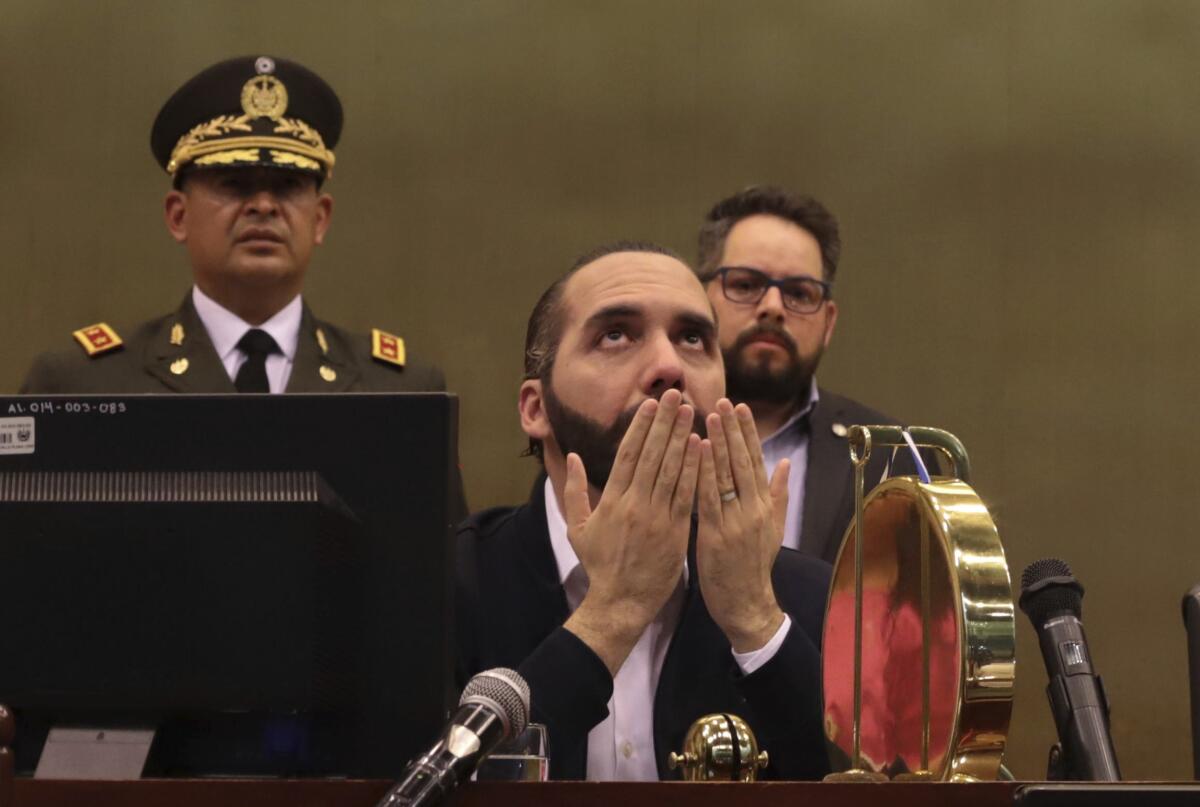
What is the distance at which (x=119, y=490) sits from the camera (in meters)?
1.25

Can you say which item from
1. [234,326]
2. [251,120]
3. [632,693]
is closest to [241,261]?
[234,326]

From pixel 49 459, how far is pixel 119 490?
57 mm

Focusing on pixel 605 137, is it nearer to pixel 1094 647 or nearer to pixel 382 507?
pixel 1094 647

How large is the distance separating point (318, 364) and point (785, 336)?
2.65ft

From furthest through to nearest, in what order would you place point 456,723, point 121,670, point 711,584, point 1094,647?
point 1094,647, point 711,584, point 121,670, point 456,723

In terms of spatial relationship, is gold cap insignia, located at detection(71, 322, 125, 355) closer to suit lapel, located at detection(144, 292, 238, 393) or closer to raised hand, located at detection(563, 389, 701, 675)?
suit lapel, located at detection(144, 292, 238, 393)

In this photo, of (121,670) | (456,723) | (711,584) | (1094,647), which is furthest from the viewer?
(1094,647)

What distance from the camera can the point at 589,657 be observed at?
67.8 inches

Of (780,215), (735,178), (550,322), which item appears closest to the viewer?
(550,322)

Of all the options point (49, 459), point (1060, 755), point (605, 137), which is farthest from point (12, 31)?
point (1060, 755)

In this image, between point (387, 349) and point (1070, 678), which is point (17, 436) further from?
point (387, 349)

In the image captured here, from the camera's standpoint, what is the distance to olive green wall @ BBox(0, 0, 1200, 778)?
3.82m

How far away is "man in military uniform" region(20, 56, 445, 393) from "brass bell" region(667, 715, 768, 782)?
1.65m

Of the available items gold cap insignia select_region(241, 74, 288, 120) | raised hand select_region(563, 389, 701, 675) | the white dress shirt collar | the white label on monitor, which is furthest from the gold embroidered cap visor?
the white label on monitor
